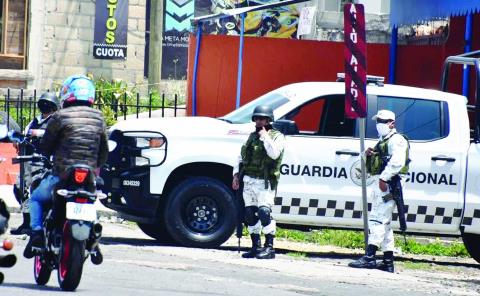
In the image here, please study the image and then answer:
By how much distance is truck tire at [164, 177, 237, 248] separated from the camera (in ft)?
46.1

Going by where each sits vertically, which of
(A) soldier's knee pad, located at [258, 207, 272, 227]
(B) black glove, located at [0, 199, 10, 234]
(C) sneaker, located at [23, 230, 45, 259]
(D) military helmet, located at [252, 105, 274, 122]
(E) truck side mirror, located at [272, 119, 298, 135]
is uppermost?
(D) military helmet, located at [252, 105, 274, 122]

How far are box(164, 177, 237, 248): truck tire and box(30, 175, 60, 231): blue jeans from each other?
370 centimetres

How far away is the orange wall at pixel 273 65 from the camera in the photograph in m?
20.1

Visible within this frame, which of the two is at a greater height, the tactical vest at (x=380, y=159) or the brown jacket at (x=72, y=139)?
the brown jacket at (x=72, y=139)

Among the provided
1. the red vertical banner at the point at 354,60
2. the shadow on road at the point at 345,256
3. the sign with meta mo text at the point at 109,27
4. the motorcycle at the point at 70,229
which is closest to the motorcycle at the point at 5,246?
the motorcycle at the point at 70,229

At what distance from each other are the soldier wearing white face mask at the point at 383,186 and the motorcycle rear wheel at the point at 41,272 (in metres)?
4.35

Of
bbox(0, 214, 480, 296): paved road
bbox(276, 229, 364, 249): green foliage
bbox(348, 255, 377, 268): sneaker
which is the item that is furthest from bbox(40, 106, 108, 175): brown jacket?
bbox(276, 229, 364, 249): green foliage

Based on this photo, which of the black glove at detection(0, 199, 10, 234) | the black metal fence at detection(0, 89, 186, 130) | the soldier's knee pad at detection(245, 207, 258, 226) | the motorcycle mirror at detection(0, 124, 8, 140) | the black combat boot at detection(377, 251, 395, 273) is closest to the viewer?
the black glove at detection(0, 199, 10, 234)

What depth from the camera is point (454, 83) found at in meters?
20.2

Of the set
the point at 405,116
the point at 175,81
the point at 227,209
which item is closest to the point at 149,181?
the point at 227,209

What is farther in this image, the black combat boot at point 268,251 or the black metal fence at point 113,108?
the black metal fence at point 113,108

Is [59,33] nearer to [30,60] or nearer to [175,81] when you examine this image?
[30,60]

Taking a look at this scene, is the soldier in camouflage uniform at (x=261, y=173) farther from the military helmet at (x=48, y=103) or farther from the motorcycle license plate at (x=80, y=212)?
the motorcycle license plate at (x=80, y=212)

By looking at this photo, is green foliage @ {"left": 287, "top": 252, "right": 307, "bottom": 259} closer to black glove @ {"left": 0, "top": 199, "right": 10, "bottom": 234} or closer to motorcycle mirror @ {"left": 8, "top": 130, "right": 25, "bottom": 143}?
motorcycle mirror @ {"left": 8, "top": 130, "right": 25, "bottom": 143}
